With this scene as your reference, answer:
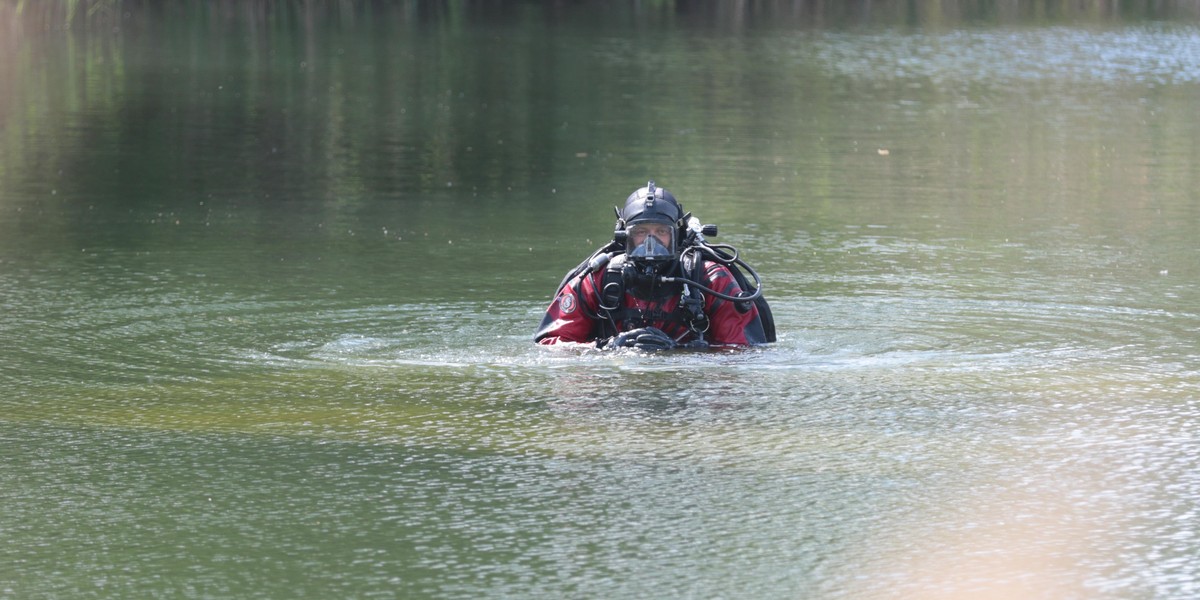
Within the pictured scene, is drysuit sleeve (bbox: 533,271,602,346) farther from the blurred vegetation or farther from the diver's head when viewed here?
the blurred vegetation

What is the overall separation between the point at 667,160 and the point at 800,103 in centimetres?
659

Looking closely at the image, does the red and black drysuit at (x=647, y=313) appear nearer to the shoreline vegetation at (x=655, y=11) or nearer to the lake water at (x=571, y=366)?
the lake water at (x=571, y=366)

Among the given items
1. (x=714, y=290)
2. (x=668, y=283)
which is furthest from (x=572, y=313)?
(x=714, y=290)

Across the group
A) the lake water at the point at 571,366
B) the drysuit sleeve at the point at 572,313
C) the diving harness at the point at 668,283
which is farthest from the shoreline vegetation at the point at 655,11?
the diving harness at the point at 668,283

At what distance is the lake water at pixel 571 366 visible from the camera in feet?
16.9

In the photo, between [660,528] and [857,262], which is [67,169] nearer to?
[857,262]

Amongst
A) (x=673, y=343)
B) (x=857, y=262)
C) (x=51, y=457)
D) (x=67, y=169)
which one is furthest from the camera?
(x=67, y=169)

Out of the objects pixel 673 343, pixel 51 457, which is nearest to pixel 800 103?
pixel 673 343

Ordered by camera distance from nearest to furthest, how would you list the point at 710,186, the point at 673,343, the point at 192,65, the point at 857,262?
the point at 673,343
the point at 857,262
the point at 710,186
the point at 192,65

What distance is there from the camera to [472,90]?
77.2 ft

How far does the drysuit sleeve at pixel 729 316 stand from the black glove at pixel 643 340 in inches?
10.5

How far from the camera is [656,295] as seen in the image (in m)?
8.14

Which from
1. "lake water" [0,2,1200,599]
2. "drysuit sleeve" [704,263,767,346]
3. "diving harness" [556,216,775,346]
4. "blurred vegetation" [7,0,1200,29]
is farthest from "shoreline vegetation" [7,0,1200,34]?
"drysuit sleeve" [704,263,767,346]

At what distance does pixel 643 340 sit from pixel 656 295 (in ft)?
0.78
